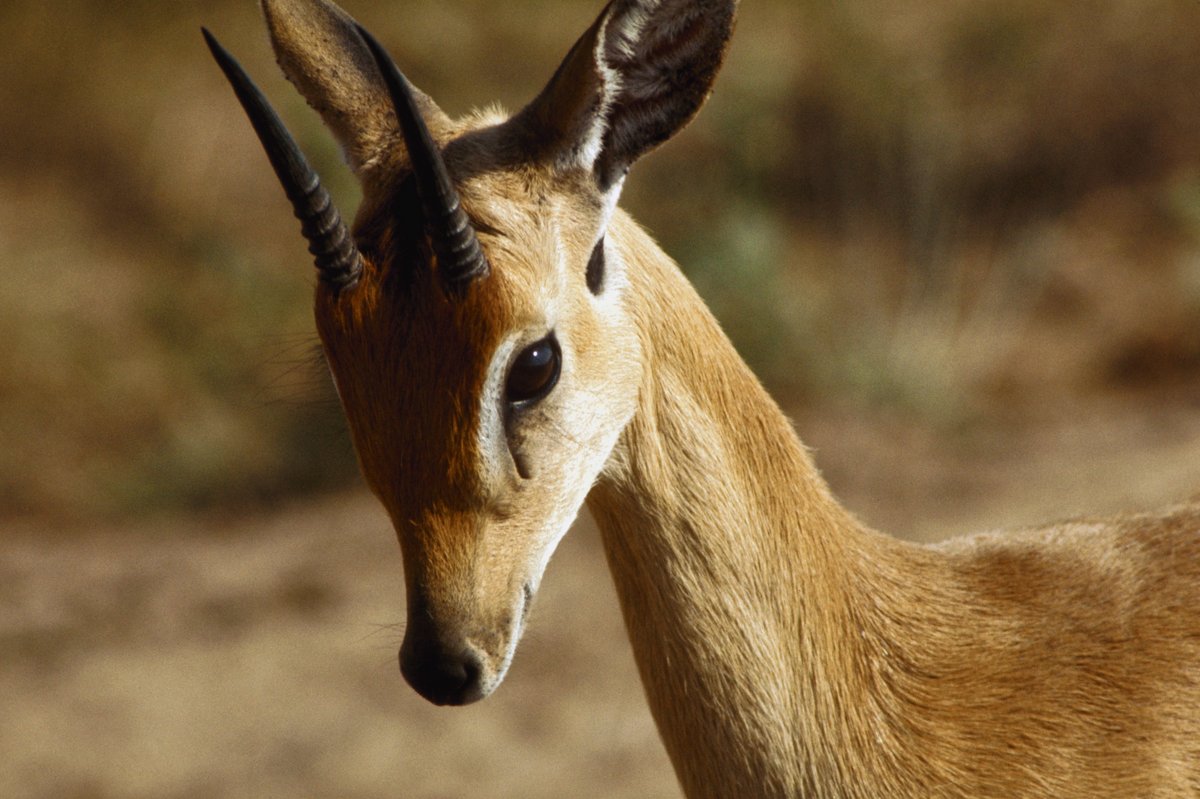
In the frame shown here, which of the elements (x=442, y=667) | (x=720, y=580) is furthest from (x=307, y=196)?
(x=720, y=580)

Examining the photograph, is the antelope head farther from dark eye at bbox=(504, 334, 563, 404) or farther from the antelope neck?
the antelope neck

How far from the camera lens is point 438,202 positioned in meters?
2.55

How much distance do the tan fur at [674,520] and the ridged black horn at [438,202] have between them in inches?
1.8

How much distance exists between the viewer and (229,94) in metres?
13.9

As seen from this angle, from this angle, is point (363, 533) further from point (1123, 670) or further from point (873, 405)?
point (1123, 670)

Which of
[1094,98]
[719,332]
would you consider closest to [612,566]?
[719,332]

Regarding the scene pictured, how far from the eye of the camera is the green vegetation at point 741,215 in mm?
9547

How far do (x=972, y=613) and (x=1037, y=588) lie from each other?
0.17 m

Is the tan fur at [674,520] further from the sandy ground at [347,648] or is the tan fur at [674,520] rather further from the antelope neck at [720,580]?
the sandy ground at [347,648]

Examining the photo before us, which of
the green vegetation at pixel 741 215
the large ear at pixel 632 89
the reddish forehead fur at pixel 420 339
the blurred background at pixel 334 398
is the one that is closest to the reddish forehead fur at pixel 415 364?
the reddish forehead fur at pixel 420 339

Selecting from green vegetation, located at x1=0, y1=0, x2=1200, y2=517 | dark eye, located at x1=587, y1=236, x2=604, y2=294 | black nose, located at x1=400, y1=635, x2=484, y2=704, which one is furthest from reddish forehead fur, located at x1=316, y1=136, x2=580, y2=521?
green vegetation, located at x1=0, y1=0, x2=1200, y2=517

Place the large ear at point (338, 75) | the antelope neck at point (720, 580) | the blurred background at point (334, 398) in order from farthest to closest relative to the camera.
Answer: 1. the blurred background at point (334, 398)
2. the large ear at point (338, 75)
3. the antelope neck at point (720, 580)

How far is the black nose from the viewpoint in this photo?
2.56m

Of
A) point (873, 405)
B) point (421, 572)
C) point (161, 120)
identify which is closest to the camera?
point (421, 572)
